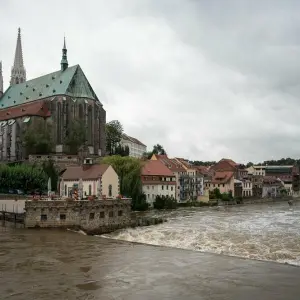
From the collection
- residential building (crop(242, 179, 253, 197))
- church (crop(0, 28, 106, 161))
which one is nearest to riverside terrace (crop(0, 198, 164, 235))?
church (crop(0, 28, 106, 161))

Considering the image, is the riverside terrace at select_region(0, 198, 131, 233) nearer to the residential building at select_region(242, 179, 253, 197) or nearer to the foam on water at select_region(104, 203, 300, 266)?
the foam on water at select_region(104, 203, 300, 266)

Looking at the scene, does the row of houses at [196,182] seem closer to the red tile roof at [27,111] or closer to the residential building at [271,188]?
the residential building at [271,188]

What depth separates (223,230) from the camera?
46.2 m

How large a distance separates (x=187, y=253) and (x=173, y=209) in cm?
5644

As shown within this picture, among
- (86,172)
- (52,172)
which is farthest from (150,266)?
(52,172)

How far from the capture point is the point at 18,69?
158375 millimetres

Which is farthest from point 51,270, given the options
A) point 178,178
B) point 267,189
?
point 267,189

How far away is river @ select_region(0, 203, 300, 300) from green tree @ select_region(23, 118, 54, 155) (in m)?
64.3

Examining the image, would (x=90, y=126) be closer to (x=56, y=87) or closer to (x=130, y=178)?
(x=56, y=87)

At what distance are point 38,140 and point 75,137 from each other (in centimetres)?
928

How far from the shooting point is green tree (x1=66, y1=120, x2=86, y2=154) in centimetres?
11088

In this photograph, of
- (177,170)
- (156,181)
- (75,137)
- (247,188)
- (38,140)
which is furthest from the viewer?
(247,188)

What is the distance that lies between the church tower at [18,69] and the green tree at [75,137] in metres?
54.9

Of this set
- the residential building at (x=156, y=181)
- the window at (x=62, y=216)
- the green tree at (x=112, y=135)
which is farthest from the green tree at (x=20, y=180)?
the green tree at (x=112, y=135)
